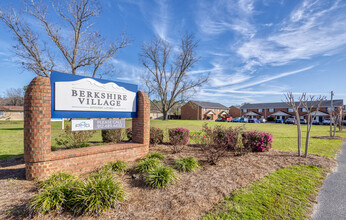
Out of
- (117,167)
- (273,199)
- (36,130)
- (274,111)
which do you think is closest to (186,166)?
(117,167)

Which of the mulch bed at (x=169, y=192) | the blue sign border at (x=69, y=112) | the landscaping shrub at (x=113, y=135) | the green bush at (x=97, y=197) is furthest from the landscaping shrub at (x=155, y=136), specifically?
the green bush at (x=97, y=197)

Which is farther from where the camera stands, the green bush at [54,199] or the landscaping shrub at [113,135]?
the landscaping shrub at [113,135]

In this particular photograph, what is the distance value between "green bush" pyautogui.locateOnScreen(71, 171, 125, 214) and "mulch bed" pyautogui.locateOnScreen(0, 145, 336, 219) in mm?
126

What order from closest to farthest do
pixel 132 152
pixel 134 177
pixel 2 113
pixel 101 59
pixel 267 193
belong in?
pixel 267 193 → pixel 134 177 → pixel 132 152 → pixel 101 59 → pixel 2 113

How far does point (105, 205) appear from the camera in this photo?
3.04 m

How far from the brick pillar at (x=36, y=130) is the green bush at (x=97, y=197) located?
1893 millimetres

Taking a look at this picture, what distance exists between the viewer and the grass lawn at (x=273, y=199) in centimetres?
302

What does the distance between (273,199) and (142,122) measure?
490 cm

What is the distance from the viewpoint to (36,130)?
416 cm

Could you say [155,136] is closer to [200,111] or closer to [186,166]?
[186,166]

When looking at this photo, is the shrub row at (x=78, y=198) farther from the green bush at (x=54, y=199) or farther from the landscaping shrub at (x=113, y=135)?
the landscaping shrub at (x=113, y=135)

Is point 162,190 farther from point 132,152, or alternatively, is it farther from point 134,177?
point 132,152

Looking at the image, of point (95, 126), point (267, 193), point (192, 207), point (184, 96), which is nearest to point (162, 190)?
point (192, 207)

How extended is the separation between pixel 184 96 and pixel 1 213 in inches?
1406
